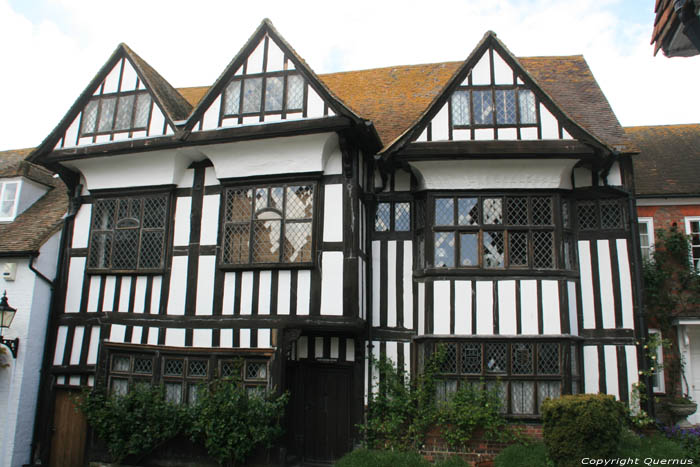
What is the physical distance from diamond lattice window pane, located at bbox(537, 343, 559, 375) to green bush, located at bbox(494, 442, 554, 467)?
1.33 metres

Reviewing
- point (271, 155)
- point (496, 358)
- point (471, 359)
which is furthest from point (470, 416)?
point (271, 155)

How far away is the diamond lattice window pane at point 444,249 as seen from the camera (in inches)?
440

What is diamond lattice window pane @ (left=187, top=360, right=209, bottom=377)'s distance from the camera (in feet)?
36.3

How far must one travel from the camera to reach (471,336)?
1066 cm

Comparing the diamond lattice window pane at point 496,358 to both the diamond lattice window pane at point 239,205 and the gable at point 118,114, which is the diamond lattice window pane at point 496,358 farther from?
the gable at point 118,114

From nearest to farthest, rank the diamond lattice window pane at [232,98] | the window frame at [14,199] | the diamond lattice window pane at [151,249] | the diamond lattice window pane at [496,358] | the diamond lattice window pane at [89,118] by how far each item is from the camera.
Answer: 1. the diamond lattice window pane at [496,358]
2. the diamond lattice window pane at [232,98]
3. the diamond lattice window pane at [151,249]
4. the diamond lattice window pane at [89,118]
5. the window frame at [14,199]

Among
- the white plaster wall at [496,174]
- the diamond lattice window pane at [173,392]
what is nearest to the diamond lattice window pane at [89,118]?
the diamond lattice window pane at [173,392]

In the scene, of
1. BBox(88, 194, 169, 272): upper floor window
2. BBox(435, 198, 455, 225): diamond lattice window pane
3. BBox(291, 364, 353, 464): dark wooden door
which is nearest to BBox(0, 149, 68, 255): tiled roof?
BBox(88, 194, 169, 272): upper floor window

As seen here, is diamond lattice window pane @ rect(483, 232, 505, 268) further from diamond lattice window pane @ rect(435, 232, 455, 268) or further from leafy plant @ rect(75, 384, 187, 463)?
leafy plant @ rect(75, 384, 187, 463)

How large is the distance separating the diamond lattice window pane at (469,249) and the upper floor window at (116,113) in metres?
7.44

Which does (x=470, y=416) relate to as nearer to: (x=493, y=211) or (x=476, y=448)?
(x=476, y=448)

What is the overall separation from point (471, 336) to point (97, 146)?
899 cm

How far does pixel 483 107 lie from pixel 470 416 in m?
6.11

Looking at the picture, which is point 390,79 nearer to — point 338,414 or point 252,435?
point 338,414
